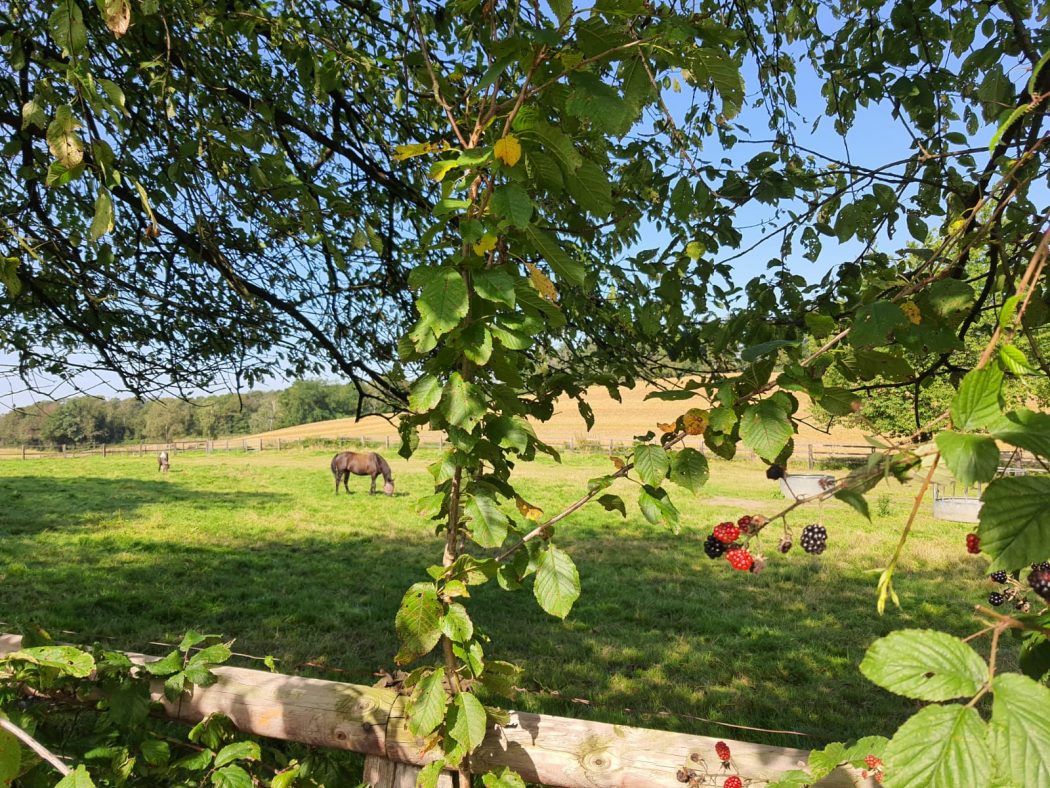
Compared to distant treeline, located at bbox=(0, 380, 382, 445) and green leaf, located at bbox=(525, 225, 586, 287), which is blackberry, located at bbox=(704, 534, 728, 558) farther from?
distant treeline, located at bbox=(0, 380, 382, 445)

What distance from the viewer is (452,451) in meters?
1.46

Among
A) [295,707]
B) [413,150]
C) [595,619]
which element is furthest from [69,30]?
[595,619]

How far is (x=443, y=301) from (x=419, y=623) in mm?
750

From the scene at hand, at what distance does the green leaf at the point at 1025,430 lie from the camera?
746mm

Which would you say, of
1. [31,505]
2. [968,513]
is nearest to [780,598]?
[968,513]

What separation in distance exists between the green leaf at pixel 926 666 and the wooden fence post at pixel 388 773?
4.78 feet

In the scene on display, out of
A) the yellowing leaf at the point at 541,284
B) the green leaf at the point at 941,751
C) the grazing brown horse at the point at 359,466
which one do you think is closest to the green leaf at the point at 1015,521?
the green leaf at the point at 941,751

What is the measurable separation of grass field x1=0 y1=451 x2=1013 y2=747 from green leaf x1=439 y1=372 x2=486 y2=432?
113 centimetres

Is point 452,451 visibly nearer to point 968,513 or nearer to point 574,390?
point 574,390

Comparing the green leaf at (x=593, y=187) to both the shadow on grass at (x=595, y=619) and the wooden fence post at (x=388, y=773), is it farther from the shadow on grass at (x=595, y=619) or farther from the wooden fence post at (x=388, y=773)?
the shadow on grass at (x=595, y=619)

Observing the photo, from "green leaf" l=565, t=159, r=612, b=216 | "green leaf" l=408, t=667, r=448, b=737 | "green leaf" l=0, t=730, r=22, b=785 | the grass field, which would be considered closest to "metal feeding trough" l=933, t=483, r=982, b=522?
the grass field

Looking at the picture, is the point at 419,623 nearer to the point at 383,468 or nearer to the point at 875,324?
the point at 875,324

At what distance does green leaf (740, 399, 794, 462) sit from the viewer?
4.09 ft

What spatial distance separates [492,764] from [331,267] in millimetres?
3028
